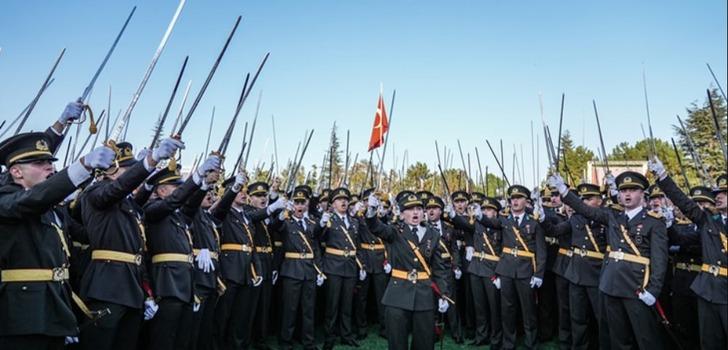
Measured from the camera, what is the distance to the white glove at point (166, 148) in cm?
390

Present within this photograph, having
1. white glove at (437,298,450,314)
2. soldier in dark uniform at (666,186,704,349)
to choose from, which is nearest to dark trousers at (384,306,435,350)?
white glove at (437,298,450,314)

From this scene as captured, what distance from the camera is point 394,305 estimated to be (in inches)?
232

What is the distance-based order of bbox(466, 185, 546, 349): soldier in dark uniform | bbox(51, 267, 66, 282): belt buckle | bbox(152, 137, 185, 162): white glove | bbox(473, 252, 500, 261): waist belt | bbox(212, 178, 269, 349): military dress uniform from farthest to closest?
bbox(473, 252, 500, 261): waist belt
bbox(466, 185, 546, 349): soldier in dark uniform
bbox(212, 178, 269, 349): military dress uniform
bbox(152, 137, 185, 162): white glove
bbox(51, 267, 66, 282): belt buckle

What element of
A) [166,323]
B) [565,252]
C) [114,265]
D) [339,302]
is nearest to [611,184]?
[565,252]

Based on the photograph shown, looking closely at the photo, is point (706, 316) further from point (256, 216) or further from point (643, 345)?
point (256, 216)

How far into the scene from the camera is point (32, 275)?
11.5 ft

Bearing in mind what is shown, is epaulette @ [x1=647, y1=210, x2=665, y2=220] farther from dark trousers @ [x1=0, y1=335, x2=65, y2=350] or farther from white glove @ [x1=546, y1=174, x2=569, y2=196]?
dark trousers @ [x1=0, y1=335, x2=65, y2=350]

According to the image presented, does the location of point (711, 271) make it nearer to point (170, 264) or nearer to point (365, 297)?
point (365, 297)

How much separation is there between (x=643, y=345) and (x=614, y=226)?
1550mm

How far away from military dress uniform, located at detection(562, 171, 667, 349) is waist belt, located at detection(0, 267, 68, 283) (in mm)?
5940

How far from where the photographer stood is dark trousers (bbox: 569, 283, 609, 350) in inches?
300

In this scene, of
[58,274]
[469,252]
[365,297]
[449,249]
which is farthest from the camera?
[449,249]

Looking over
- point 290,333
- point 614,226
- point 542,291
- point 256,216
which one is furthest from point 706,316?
point 256,216

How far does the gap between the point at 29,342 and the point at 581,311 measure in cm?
716
